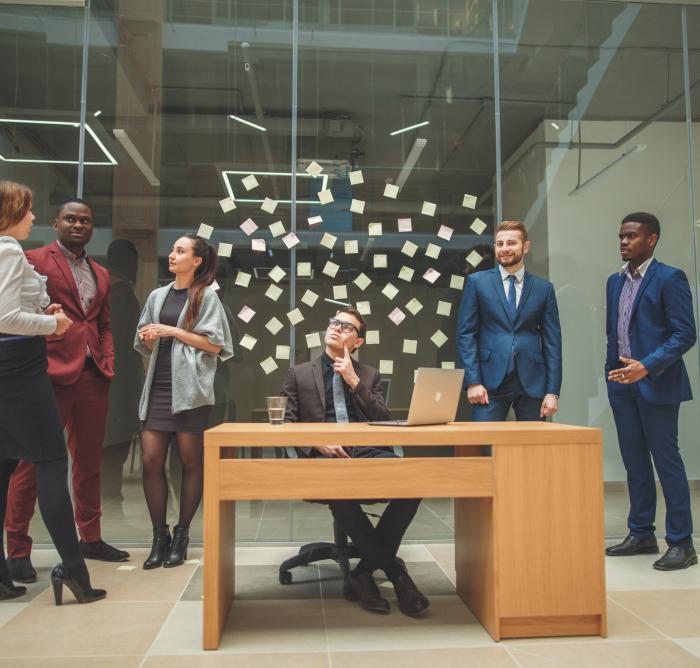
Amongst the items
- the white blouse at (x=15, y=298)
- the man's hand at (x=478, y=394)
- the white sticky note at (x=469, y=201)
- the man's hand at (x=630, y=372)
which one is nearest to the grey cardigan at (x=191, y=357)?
the white blouse at (x=15, y=298)

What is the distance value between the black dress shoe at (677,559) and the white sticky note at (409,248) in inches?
83.3

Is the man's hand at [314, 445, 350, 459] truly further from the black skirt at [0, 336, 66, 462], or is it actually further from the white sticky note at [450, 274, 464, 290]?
the white sticky note at [450, 274, 464, 290]

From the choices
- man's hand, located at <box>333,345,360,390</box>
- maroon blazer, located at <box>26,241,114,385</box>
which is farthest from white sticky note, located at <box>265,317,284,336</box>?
man's hand, located at <box>333,345,360,390</box>

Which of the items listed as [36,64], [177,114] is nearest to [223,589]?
[177,114]

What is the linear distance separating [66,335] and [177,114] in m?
1.64

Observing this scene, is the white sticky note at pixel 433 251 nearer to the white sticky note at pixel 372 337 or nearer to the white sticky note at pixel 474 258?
the white sticky note at pixel 474 258

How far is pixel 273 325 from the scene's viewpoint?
160 inches

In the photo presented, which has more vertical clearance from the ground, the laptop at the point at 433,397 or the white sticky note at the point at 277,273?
the white sticky note at the point at 277,273

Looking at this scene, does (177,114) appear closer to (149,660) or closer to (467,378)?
(467,378)

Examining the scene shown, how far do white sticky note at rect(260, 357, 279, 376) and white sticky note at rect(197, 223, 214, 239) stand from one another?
815mm

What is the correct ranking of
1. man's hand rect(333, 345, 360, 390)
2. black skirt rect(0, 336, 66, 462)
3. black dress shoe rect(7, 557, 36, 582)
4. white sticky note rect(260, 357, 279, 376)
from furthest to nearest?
white sticky note rect(260, 357, 279, 376), black dress shoe rect(7, 557, 36, 582), man's hand rect(333, 345, 360, 390), black skirt rect(0, 336, 66, 462)

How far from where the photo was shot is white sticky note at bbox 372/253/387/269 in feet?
13.6

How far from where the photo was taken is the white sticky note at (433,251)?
4.20 m

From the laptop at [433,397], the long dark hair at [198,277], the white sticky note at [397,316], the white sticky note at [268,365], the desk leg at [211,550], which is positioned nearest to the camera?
the desk leg at [211,550]
